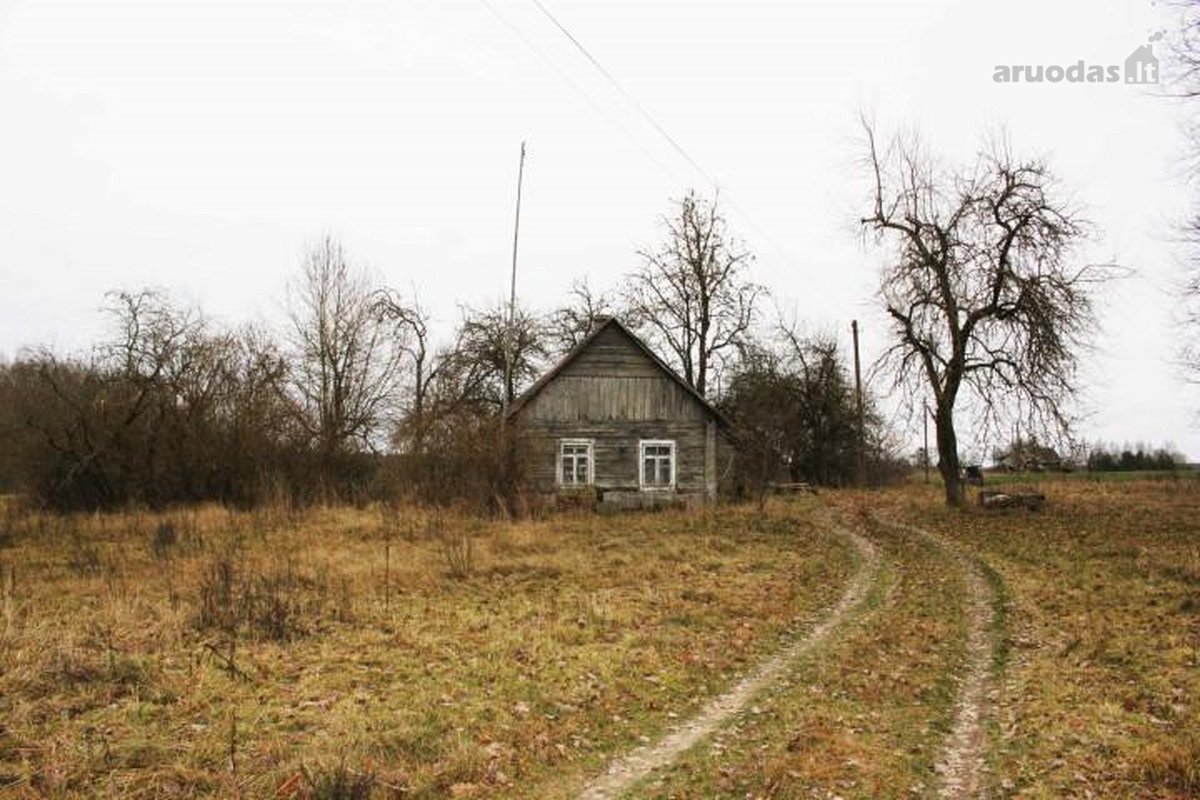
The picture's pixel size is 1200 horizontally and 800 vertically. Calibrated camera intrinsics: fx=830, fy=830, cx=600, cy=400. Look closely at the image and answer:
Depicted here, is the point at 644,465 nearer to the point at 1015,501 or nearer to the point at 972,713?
the point at 1015,501

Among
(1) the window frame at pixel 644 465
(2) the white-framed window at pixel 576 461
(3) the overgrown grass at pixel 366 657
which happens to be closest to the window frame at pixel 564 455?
(2) the white-framed window at pixel 576 461

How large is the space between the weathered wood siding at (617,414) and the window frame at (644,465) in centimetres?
15

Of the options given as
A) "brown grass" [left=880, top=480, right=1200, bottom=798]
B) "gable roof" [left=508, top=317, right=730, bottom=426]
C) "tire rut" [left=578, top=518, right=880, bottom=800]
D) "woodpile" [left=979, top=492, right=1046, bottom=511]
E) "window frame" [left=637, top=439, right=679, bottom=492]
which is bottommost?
"tire rut" [left=578, top=518, right=880, bottom=800]

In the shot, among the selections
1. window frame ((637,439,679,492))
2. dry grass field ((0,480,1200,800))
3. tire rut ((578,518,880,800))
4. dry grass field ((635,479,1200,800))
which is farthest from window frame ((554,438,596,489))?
tire rut ((578,518,880,800))

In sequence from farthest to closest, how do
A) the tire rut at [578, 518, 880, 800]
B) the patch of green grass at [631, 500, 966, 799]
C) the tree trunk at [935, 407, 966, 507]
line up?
the tree trunk at [935, 407, 966, 507] < the tire rut at [578, 518, 880, 800] < the patch of green grass at [631, 500, 966, 799]

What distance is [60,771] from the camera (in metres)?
5.96

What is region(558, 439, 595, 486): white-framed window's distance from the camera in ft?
97.2

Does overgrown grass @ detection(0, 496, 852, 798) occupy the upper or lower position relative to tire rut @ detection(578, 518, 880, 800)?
upper

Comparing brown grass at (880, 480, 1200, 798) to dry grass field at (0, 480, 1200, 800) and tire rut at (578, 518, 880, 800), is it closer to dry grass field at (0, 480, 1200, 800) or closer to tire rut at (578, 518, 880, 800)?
dry grass field at (0, 480, 1200, 800)

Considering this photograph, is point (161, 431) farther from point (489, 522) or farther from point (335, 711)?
point (335, 711)

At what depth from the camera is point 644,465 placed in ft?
98.7

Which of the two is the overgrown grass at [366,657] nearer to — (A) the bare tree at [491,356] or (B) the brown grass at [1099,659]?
(B) the brown grass at [1099,659]

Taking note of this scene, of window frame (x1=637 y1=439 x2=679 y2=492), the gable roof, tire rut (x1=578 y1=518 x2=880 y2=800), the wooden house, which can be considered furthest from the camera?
window frame (x1=637 y1=439 x2=679 y2=492)

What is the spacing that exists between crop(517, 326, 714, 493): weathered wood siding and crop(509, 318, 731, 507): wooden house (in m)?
0.04
